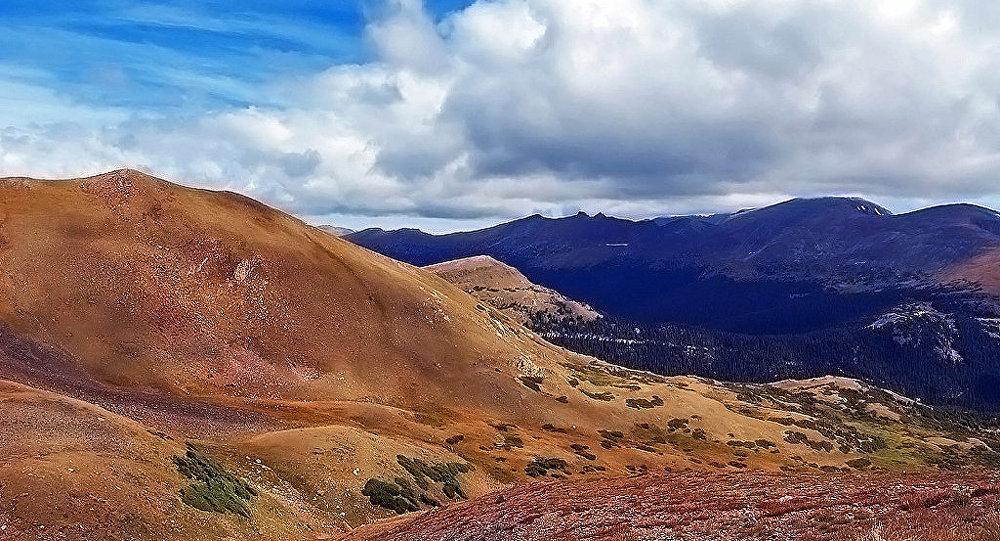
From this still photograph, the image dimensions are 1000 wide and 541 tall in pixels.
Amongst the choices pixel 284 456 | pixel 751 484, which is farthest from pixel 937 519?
pixel 284 456

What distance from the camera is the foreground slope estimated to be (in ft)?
126

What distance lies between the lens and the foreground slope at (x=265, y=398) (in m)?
38.4

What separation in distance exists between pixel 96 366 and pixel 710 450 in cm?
10862

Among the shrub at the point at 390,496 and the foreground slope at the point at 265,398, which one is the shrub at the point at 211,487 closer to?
the foreground slope at the point at 265,398

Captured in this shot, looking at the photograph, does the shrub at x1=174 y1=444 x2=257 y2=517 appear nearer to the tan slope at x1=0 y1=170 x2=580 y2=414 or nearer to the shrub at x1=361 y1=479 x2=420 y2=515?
the shrub at x1=361 y1=479 x2=420 y2=515

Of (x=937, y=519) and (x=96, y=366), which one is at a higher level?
(x=937, y=519)

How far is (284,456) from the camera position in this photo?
51125 mm

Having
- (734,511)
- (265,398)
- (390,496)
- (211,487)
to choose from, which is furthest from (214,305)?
(734,511)

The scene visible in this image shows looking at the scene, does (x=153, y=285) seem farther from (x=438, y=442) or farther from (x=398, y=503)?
(x=398, y=503)

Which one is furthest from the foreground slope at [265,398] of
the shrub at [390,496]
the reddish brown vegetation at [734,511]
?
the reddish brown vegetation at [734,511]

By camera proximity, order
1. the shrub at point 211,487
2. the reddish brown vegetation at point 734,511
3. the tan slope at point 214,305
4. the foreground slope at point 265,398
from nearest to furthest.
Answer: the reddish brown vegetation at point 734,511 → the shrub at point 211,487 → the foreground slope at point 265,398 → the tan slope at point 214,305

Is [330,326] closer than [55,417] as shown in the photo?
No

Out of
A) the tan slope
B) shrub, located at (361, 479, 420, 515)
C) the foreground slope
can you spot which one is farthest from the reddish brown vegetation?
the tan slope

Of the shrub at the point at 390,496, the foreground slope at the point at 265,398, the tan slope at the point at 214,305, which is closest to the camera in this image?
the foreground slope at the point at 265,398
